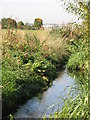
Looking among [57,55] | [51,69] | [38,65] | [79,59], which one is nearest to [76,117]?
Answer: [38,65]

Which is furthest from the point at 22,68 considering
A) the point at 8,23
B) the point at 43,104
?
the point at 8,23

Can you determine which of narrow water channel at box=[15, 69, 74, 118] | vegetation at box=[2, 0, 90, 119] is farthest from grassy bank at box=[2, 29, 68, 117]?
narrow water channel at box=[15, 69, 74, 118]

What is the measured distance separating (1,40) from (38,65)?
175cm

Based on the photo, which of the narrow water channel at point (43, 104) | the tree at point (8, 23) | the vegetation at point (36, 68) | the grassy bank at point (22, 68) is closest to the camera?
the vegetation at point (36, 68)

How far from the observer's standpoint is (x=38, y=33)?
12.9m

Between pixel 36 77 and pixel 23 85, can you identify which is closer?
pixel 23 85

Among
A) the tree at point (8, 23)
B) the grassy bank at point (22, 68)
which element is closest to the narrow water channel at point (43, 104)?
the grassy bank at point (22, 68)

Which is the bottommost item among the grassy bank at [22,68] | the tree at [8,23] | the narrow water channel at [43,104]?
the narrow water channel at [43,104]

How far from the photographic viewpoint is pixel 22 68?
7.46 meters

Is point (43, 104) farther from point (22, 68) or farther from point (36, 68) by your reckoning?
point (36, 68)

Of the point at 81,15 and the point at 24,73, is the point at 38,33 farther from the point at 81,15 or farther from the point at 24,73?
the point at 81,15

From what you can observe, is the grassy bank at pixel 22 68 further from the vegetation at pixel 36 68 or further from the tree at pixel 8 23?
the tree at pixel 8 23

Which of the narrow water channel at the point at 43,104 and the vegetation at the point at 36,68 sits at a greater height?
the vegetation at the point at 36,68

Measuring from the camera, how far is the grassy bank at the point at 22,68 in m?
5.60
